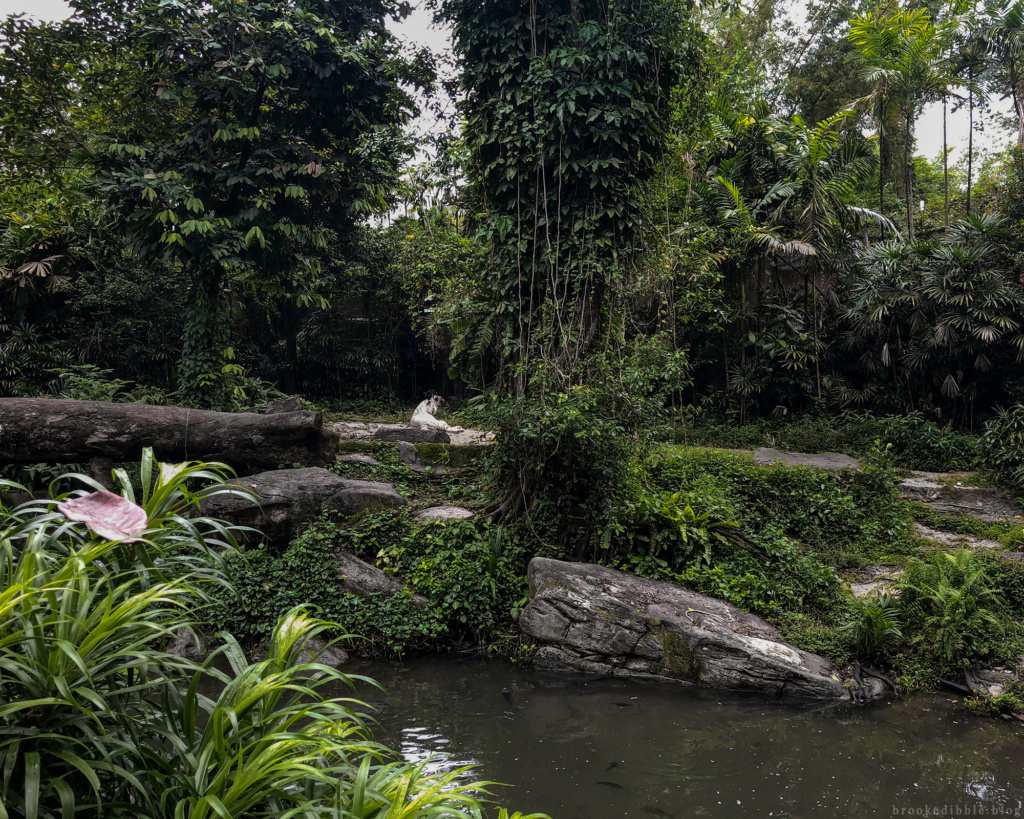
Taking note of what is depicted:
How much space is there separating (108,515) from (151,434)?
16.6 ft

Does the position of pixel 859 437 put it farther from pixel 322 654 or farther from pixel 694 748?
pixel 322 654

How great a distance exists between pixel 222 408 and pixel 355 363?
5623 millimetres

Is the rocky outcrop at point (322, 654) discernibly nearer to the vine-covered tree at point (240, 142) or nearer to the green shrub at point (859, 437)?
the vine-covered tree at point (240, 142)

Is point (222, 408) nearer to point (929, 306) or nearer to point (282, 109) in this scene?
point (282, 109)

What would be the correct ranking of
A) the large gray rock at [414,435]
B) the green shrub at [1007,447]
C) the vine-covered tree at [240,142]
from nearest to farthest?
the green shrub at [1007,447] → the vine-covered tree at [240,142] → the large gray rock at [414,435]

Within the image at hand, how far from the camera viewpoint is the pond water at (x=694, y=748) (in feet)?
10.5

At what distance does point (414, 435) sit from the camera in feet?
28.0

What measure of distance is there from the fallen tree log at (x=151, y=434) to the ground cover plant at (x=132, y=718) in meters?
4.65

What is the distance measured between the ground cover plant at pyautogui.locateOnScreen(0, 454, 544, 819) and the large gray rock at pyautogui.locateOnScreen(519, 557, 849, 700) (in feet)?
9.62

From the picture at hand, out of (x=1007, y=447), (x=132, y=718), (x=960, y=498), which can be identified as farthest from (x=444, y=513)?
(x=1007, y=447)

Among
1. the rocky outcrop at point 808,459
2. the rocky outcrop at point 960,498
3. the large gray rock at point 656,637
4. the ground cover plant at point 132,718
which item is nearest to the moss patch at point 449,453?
the large gray rock at point 656,637

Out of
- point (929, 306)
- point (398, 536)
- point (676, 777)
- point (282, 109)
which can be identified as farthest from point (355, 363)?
point (676, 777)

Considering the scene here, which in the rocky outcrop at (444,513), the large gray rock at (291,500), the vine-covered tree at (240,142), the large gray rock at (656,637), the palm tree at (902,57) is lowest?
the large gray rock at (656,637)

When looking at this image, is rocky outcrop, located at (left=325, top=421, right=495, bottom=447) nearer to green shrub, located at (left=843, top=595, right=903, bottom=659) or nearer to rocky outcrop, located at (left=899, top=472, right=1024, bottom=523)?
green shrub, located at (left=843, top=595, right=903, bottom=659)
